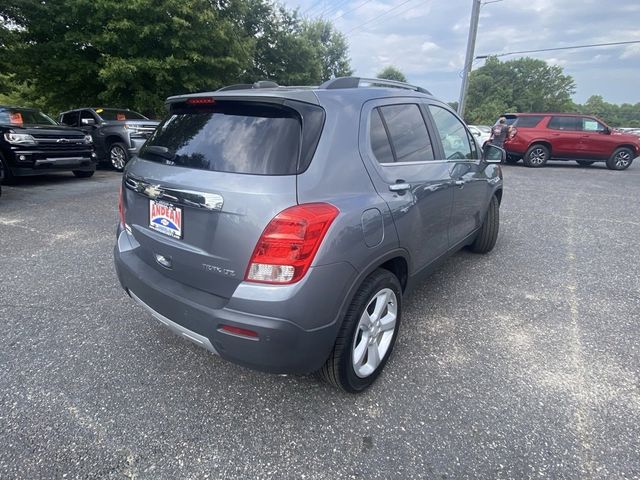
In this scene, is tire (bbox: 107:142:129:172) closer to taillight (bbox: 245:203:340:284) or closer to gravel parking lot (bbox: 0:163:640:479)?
gravel parking lot (bbox: 0:163:640:479)

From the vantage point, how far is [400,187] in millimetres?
2191

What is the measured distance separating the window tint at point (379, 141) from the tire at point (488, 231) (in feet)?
7.75

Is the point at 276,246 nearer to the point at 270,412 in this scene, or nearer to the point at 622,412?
the point at 270,412

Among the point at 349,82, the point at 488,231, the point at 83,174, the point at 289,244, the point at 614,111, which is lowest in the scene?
the point at 83,174

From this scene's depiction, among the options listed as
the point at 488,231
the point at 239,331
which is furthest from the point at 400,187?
the point at 488,231

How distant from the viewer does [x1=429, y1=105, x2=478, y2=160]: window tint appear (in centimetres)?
300

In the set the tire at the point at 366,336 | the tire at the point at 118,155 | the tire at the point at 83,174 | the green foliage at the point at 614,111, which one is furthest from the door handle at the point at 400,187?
the green foliage at the point at 614,111

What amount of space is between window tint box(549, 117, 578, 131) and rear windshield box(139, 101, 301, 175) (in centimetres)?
1318

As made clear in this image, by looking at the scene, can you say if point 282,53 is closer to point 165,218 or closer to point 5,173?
point 5,173

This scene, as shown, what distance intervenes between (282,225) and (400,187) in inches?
34.7

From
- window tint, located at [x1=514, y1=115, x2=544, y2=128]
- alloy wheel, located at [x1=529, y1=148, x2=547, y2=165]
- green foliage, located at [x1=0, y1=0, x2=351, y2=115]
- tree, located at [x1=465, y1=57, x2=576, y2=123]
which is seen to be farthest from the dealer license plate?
tree, located at [x1=465, y1=57, x2=576, y2=123]

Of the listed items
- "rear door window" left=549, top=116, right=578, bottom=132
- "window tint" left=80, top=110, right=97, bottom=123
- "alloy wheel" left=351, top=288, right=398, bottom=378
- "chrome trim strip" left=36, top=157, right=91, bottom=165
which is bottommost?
"alloy wheel" left=351, top=288, right=398, bottom=378

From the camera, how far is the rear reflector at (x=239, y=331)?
1702 mm

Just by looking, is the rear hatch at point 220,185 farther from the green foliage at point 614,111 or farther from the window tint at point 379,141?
the green foliage at point 614,111
